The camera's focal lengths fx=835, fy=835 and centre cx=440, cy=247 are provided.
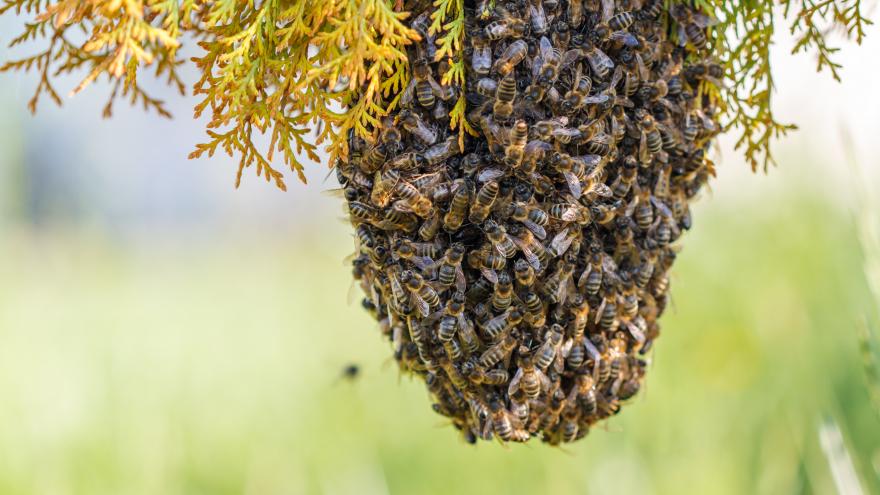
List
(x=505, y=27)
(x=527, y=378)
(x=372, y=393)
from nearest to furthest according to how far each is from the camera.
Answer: (x=505, y=27) → (x=527, y=378) → (x=372, y=393)

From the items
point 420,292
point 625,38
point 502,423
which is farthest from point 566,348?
point 625,38

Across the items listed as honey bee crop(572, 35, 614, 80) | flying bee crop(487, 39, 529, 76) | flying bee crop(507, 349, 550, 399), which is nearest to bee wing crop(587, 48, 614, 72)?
honey bee crop(572, 35, 614, 80)

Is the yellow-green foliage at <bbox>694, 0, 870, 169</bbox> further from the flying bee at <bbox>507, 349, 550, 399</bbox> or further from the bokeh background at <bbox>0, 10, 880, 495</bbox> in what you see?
the bokeh background at <bbox>0, 10, 880, 495</bbox>

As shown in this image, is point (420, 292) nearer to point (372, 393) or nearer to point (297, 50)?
point (297, 50)

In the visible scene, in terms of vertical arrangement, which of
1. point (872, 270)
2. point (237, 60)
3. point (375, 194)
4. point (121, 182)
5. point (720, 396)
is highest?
point (121, 182)

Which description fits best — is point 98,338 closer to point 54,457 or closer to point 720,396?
point 54,457

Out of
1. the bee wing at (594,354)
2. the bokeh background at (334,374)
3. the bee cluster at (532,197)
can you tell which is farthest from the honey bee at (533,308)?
the bokeh background at (334,374)

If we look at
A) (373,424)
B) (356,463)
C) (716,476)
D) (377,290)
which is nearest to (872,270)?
(377,290)
